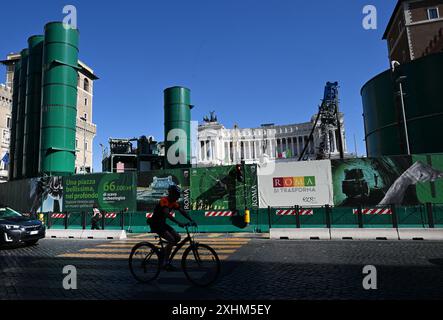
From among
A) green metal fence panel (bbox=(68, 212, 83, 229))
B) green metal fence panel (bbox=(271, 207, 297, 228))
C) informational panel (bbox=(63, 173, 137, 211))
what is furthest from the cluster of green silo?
green metal fence panel (bbox=(271, 207, 297, 228))

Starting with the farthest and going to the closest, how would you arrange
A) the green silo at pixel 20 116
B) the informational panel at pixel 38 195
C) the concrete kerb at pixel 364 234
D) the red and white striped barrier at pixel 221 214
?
the green silo at pixel 20 116 < the informational panel at pixel 38 195 < the red and white striped barrier at pixel 221 214 < the concrete kerb at pixel 364 234

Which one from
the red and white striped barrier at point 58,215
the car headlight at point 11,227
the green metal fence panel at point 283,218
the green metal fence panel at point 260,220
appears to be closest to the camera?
the car headlight at point 11,227

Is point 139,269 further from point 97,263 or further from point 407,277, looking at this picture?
point 407,277

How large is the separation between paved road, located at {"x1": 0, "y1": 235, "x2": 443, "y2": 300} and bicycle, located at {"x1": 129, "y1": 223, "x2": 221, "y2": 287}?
0.73 feet

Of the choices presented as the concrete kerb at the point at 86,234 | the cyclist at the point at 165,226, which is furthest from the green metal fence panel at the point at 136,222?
the cyclist at the point at 165,226

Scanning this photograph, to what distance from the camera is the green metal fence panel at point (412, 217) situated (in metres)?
14.7

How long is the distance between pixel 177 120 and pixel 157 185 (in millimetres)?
13628

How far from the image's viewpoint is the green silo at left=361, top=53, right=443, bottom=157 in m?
30.8

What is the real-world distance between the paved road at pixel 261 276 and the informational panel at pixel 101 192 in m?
11.6

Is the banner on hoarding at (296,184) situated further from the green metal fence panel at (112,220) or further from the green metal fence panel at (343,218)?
the green metal fence panel at (112,220)

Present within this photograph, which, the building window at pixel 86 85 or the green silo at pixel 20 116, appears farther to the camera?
the building window at pixel 86 85
